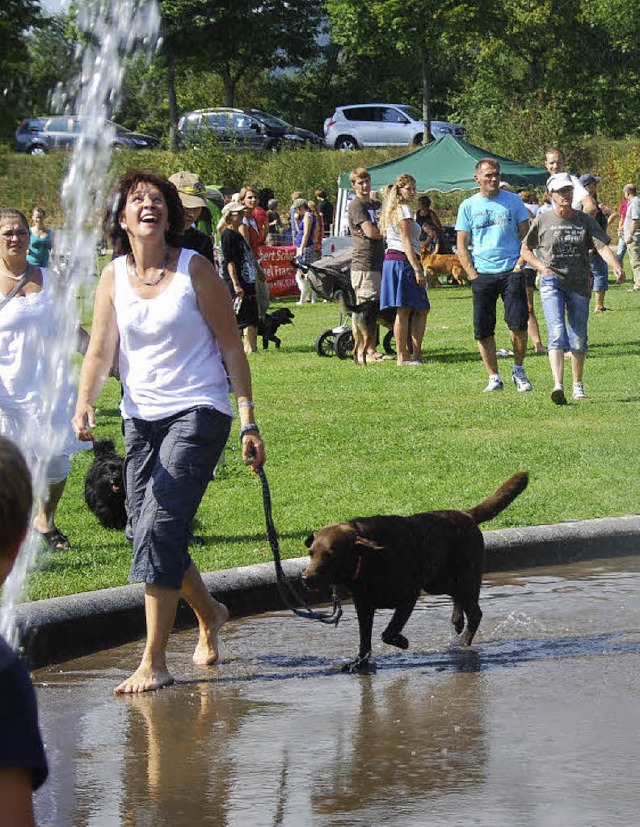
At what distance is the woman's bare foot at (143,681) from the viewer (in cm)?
555

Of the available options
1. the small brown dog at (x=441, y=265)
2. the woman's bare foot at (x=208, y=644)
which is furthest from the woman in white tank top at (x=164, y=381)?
the small brown dog at (x=441, y=265)

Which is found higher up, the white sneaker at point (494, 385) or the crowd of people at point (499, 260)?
the crowd of people at point (499, 260)

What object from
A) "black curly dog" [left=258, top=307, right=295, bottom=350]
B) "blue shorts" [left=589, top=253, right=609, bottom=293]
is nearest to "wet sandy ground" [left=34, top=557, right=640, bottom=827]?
"black curly dog" [left=258, top=307, right=295, bottom=350]

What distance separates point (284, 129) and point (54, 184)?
328 inches

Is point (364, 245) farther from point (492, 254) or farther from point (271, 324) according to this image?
point (492, 254)

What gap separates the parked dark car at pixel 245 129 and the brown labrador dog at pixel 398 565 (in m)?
37.4

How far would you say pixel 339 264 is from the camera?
58.4ft

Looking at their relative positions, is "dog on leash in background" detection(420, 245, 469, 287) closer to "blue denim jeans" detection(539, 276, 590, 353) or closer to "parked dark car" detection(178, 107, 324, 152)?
"parked dark car" detection(178, 107, 324, 152)

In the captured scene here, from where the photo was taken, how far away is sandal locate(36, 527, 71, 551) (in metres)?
7.88

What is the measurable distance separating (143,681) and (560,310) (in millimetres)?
7388

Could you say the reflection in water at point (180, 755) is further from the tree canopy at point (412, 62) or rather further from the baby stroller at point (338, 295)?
the tree canopy at point (412, 62)

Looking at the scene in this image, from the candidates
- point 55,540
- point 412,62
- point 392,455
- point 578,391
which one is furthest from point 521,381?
point 412,62

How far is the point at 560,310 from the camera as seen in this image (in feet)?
40.0

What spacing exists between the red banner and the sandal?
2014cm
